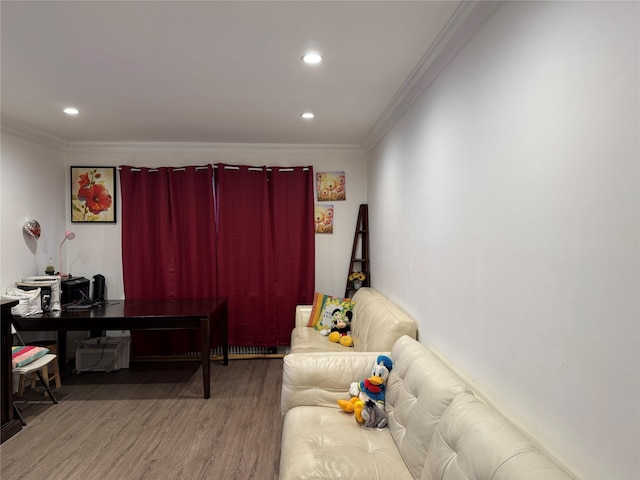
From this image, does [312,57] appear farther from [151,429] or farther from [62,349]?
[62,349]

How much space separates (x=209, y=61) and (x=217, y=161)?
92.6 inches

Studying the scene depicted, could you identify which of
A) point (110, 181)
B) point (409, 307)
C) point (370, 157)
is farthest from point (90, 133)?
point (409, 307)

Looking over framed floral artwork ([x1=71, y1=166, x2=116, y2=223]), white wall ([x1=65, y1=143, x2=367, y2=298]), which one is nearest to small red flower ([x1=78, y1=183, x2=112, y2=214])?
framed floral artwork ([x1=71, y1=166, x2=116, y2=223])

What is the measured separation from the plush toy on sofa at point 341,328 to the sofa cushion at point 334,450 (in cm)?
128

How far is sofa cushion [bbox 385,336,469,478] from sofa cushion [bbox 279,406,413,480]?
0.27 feet

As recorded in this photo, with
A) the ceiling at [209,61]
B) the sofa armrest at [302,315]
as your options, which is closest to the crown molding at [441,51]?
the ceiling at [209,61]

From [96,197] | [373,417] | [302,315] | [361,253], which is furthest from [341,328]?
[96,197]

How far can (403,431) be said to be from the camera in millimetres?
1942

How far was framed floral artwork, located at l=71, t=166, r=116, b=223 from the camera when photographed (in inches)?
182

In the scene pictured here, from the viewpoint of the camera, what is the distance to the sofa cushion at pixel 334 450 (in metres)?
1.74

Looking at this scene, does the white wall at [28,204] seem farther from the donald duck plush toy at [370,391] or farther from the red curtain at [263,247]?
the donald duck plush toy at [370,391]

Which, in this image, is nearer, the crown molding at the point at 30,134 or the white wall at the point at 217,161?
the crown molding at the point at 30,134

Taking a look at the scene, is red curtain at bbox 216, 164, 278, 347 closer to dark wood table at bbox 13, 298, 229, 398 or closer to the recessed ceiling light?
dark wood table at bbox 13, 298, 229, 398

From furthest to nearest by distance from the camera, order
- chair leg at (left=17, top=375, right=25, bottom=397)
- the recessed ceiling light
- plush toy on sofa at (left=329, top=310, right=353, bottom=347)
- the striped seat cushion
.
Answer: plush toy on sofa at (left=329, top=310, right=353, bottom=347) → chair leg at (left=17, top=375, right=25, bottom=397) → the striped seat cushion → the recessed ceiling light
